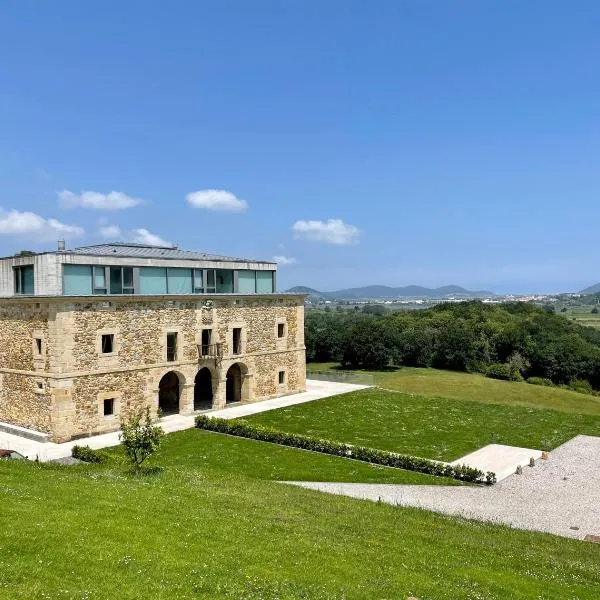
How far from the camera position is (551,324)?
83.3 metres

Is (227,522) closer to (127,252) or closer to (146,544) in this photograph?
(146,544)

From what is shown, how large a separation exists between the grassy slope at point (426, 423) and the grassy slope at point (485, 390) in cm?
743

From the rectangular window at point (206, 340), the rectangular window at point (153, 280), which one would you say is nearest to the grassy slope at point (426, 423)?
the rectangular window at point (206, 340)

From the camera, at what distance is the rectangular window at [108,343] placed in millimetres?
31266

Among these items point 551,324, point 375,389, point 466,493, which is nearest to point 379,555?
point 466,493

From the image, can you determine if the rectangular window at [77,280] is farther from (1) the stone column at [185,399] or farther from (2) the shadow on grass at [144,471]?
(2) the shadow on grass at [144,471]

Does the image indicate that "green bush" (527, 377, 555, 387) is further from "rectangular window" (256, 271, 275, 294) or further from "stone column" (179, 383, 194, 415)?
"stone column" (179, 383, 194, 415)

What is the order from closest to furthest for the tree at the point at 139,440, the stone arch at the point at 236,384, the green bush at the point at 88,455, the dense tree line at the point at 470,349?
1. the tree at the point at 139,440
2. the green bush at the point at 88,455
3. the stone arch at the point at 236,384
4. the dense tree line at the point at 470,349

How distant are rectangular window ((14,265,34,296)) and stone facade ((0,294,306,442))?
84cm

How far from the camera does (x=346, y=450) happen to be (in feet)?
89.6

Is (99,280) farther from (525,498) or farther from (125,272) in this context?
(525,498)

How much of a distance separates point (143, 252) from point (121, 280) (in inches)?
163

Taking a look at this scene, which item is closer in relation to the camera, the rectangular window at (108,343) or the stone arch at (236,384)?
the rectangular window at (108,343)

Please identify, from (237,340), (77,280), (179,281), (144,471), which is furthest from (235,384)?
(144,471)
